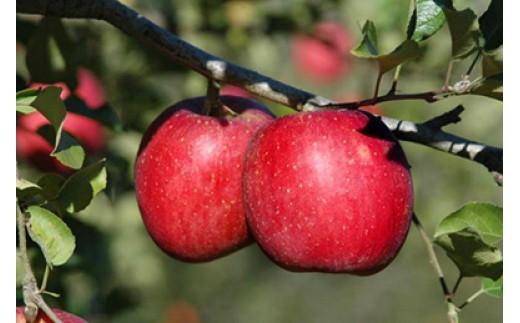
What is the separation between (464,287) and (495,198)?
A: 33.9 inches

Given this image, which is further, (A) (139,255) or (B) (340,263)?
(A) (139,255)

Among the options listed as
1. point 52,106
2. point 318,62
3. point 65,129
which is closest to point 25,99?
point 52,106

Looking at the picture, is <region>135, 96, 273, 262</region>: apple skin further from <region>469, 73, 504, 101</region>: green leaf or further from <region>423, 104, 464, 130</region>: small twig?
<region>469, 73, 504, 101</region>: green leaf

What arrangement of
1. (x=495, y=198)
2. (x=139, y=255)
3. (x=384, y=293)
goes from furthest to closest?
(x=384, y=293) < (x=495, y=198) < (x=139, y=255)

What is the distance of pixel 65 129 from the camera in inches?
72.4

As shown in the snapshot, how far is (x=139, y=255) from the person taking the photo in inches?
114

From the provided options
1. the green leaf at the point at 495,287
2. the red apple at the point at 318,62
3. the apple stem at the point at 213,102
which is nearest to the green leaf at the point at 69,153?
the apple stem at the point at 213,102

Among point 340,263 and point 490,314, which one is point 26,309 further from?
point 490,314

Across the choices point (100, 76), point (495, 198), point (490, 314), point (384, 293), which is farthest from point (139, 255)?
point (490, 314)

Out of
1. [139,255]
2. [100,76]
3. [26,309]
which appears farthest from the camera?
[139,255]

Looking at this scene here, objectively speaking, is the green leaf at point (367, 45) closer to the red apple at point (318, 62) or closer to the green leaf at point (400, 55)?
the green leaf at point (400, 55)

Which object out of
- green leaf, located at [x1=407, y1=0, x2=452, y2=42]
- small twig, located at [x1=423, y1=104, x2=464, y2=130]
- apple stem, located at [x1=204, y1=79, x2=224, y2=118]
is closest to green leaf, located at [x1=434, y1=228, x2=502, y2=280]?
small twig, located at [x1=423, y1=104, x2=464, y2=130]

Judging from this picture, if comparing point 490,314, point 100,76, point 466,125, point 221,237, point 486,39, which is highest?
point 486,39

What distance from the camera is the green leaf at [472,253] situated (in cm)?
Result: 107
